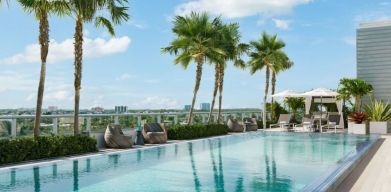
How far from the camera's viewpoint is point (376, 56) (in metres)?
22.0

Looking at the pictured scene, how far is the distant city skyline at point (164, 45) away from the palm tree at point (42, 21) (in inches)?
7.8

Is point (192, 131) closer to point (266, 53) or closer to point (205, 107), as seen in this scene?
point (266, 53)

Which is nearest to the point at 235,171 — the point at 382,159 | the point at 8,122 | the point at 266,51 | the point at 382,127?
the point at 382,159

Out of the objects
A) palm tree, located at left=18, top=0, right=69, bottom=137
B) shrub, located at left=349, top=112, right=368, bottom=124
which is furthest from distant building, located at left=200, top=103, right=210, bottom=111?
palm tree, located at left=18, top=0, right=69, bottom=137

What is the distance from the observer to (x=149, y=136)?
1466 cm

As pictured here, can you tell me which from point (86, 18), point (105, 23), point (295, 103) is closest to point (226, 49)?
point (105, 23)

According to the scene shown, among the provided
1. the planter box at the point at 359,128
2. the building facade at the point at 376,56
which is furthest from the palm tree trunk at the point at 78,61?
the building facade at the point at 376,56

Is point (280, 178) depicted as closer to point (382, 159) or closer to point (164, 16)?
point (382, 159)

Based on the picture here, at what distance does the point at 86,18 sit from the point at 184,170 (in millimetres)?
4915

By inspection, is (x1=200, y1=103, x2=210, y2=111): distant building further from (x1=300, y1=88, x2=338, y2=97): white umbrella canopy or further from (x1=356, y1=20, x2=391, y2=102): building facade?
(x1=356, y1=20, x2=391, y2=102): building facade

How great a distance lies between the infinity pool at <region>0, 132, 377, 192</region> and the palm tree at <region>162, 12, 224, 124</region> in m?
5.27

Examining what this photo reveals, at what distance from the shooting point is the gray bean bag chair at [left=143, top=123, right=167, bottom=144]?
14664mm

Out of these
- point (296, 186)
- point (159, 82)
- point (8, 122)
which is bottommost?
point (296, 186)

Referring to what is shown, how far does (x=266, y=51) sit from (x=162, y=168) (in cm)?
1752
